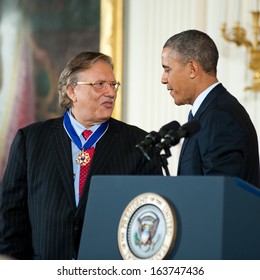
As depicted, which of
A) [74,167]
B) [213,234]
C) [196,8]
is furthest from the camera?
[196,8]

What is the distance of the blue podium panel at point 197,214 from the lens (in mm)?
2492

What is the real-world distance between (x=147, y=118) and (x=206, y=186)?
18.4ft

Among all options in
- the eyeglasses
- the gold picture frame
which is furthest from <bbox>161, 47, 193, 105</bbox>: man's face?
the gold picture frame

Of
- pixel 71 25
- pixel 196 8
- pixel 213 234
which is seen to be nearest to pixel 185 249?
pixel 213 234

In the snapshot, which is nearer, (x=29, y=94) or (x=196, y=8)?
(x=196, y=8)

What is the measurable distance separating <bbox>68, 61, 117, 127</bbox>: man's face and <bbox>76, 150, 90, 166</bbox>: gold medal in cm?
18

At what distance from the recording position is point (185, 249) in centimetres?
253

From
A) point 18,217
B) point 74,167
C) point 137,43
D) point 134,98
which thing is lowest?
point 18,217

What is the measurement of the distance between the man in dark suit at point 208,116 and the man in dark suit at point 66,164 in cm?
32

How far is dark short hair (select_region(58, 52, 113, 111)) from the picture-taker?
4.14m

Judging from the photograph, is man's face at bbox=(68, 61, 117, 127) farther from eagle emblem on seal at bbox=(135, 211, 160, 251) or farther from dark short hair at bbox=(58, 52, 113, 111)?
eagle emblem on seal at bbox=(135, 211, 160, 251)

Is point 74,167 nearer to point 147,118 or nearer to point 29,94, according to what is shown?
point 147,118

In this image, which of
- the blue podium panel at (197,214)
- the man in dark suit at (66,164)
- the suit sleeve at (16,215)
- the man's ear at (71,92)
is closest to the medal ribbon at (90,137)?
the man in dark suit at (66,164)

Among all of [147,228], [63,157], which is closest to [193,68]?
[63,157]
